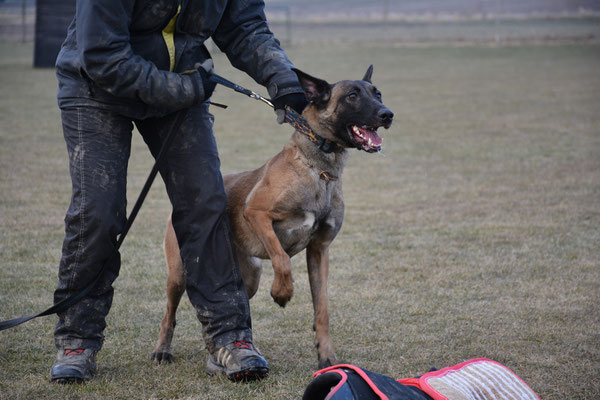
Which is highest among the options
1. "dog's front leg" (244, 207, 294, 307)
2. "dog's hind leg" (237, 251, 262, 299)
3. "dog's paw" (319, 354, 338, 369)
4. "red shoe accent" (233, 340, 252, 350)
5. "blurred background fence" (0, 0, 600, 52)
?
"dog's front leg" (244, 207, 294, 307)

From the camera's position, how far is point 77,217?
3.15 m

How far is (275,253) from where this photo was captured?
3393 mm

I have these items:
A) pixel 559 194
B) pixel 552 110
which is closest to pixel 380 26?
pixel 552 110

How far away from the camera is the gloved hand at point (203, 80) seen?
125 inches

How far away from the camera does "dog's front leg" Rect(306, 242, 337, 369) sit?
344cm

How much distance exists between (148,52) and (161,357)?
→ 151 cm

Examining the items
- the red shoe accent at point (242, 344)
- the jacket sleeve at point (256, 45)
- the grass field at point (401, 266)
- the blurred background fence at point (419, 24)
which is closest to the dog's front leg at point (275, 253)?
the red shoe accent at point (242, 344)

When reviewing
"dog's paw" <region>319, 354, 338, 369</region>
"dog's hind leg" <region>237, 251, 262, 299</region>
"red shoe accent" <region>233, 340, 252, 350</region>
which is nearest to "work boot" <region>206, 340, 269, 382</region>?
"red shoe accent" <region>233, 340, 252, 350</region>

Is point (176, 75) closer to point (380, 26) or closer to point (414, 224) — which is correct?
point (414, 224)

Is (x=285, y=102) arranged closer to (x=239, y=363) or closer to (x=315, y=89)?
(x=315, y=89)

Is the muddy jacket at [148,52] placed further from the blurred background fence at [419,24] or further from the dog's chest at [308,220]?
the blurred background fence at [419,24]

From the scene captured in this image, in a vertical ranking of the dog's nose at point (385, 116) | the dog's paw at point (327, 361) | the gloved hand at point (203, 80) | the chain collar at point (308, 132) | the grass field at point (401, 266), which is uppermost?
the gloved hand at point (203, 80)

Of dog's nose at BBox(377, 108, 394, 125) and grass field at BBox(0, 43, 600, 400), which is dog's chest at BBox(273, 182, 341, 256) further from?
grass field at BBox(0, 43, 600, 400)

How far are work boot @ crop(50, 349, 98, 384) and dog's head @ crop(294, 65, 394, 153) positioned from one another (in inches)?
61.7
